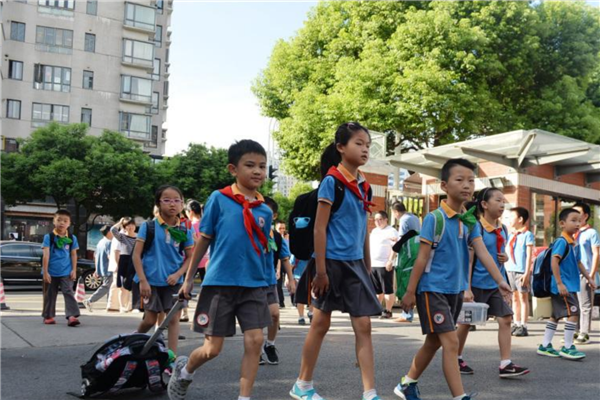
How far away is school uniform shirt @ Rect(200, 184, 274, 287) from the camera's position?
441cm

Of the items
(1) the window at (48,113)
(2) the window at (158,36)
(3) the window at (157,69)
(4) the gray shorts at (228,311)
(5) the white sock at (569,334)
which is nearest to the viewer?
(4) the gray shorts at (228,311)

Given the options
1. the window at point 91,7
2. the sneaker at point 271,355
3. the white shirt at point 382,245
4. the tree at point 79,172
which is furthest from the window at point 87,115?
the sneaker at point 271,355

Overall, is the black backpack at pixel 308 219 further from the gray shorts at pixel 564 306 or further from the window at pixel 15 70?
the window at pixel 15 70

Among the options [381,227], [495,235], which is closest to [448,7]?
[381,227]

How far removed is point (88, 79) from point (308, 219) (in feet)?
139

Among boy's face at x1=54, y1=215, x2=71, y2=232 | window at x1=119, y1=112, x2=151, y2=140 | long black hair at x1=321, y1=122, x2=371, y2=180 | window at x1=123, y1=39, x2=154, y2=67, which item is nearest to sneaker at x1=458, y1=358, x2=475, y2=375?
long black hair at x1=321, y1=122, x2=371, y2=180

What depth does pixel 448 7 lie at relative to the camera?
2472cm

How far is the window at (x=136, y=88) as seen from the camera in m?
45.4

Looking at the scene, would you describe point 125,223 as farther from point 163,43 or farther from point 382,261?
point 163,43

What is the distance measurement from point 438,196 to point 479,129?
995 cm

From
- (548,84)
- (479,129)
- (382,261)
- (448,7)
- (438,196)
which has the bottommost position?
(382,261)

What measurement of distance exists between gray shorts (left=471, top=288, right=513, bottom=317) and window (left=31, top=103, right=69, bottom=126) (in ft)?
132

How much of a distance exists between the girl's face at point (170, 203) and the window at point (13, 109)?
130ft

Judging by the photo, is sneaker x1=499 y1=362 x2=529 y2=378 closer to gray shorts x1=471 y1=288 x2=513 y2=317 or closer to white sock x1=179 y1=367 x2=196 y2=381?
gray shorts x1=471 y1=288 x2=513 y2=317
